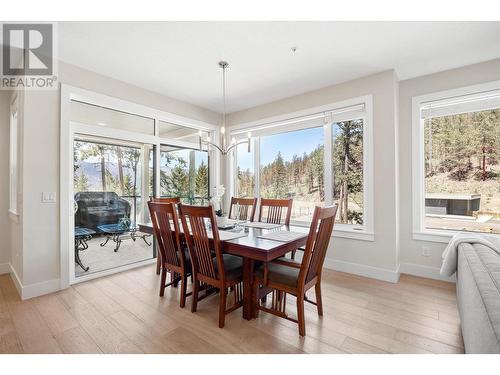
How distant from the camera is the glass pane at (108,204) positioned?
309 centimetres

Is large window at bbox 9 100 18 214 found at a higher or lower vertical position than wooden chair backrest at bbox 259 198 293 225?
higher

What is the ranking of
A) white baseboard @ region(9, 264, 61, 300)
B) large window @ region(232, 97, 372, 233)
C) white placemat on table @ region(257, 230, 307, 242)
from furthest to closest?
large window @ region(232, 97, 372, 233) → white baseboard @ region(9, 264, 61, 300) → white placemat on table @ region(257, 230, 307, 242)

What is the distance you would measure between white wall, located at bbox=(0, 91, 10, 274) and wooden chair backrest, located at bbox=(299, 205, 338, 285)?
13.0 ft

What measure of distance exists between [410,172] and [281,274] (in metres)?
2.42

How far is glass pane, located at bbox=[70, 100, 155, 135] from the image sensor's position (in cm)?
301

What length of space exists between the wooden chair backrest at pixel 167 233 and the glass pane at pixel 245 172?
7.53 feet

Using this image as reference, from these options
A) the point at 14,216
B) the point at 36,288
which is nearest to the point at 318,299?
the point at 36,288

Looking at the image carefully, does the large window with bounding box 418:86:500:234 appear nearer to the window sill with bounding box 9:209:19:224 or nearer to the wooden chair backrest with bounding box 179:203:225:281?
the wooden chair backrest with bounding box 179:203:225:281

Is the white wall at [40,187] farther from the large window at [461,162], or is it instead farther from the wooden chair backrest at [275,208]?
the large window at [461,162]

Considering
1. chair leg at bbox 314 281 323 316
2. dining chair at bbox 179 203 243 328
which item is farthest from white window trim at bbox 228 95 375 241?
dining chair at bbox 179 203 243 328

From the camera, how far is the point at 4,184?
3.31 meters

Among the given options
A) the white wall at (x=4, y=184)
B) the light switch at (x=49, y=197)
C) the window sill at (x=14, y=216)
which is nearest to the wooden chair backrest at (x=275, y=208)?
the light switch at (x=49, y=197)
